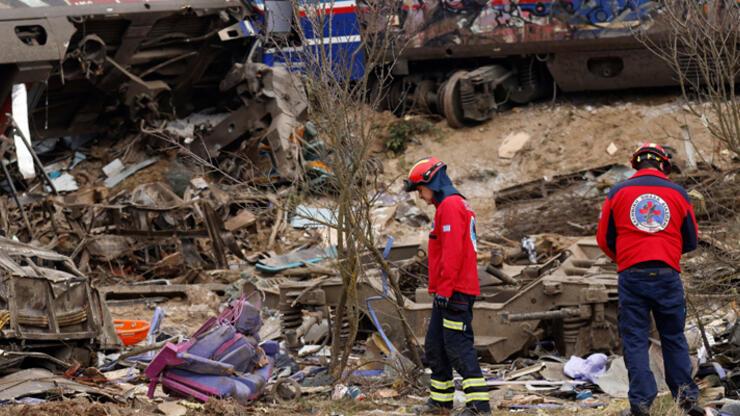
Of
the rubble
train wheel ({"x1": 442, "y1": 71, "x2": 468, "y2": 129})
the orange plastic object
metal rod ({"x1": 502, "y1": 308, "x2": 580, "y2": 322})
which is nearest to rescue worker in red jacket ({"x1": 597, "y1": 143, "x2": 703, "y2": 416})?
the rubble

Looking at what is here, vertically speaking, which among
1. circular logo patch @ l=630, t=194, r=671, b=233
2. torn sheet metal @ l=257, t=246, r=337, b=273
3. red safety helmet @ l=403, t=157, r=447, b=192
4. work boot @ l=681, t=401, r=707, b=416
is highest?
red safety helmet @ l=403, t=157, r=447, b=192

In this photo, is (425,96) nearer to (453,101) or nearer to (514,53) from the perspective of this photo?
(453,101)

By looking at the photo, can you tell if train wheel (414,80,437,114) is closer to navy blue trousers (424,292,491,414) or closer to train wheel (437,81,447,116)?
train wheel (437,81,447,116)

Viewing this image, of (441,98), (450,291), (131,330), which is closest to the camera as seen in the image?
(450,291)

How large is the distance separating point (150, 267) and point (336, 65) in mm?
5549

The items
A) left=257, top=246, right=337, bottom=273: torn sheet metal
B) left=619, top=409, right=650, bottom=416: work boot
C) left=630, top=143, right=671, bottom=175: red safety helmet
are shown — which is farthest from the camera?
left=257, top=246, right=337, bottom=273: torn sheet metal

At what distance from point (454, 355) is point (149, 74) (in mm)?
8823

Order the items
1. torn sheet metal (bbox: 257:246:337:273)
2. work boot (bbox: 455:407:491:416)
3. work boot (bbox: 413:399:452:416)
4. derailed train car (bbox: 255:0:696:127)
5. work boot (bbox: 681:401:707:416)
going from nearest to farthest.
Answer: work boot (bbox: 681:401:707:416) → work boot (bbox: 455:407:491:416) → work boot (bbox: 413:399:452:416) → torn sheet metal (bbox: 257:246:337:273) → derailed train car (bbox: 255:0:696:127)

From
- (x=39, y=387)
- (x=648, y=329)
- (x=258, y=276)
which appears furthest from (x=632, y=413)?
(x=258, y=276)

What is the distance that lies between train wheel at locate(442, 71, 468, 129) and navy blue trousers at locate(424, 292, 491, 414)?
414 inches

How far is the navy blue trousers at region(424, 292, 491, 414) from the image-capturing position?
7527 mm

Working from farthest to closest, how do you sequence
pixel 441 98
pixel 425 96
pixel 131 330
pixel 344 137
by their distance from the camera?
1. pixel 425 96
2. pixel 441 98
3. pixel 131 330
4. pixel 344 137

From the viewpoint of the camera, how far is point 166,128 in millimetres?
15664

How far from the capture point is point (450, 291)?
7516 mm
